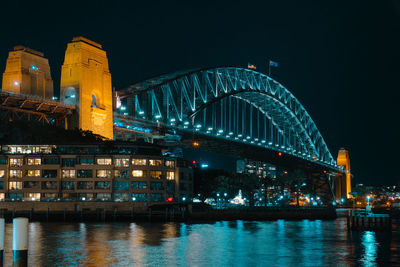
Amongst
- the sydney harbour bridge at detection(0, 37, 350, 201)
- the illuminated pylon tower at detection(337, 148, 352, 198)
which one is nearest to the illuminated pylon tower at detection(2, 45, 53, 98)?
the sydney harbour bridge at detection(0, 37, 350, 201)

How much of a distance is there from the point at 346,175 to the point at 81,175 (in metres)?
123

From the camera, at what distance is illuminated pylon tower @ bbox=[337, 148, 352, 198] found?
185125 millimetres

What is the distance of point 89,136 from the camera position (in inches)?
3711

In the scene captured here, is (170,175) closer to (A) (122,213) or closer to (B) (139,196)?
(B) (139,196)

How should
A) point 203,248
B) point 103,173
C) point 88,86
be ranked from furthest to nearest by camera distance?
point 88,86 → point 103,173 → point 203,248

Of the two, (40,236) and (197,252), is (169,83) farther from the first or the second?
(197,252)

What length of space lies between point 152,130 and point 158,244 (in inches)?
2650

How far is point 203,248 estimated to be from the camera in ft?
152

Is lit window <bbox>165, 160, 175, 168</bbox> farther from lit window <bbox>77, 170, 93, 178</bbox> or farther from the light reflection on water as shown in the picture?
the light reflection on water

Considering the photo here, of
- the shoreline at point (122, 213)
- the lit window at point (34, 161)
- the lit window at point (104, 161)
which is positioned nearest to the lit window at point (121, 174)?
the lit window at point (104, 161)

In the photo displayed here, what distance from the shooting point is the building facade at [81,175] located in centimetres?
8762

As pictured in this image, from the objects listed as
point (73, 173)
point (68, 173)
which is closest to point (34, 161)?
point (68, 173)

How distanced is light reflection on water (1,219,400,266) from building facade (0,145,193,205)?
80.8ft

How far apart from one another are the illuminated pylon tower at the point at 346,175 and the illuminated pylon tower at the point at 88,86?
10681 centimetres
